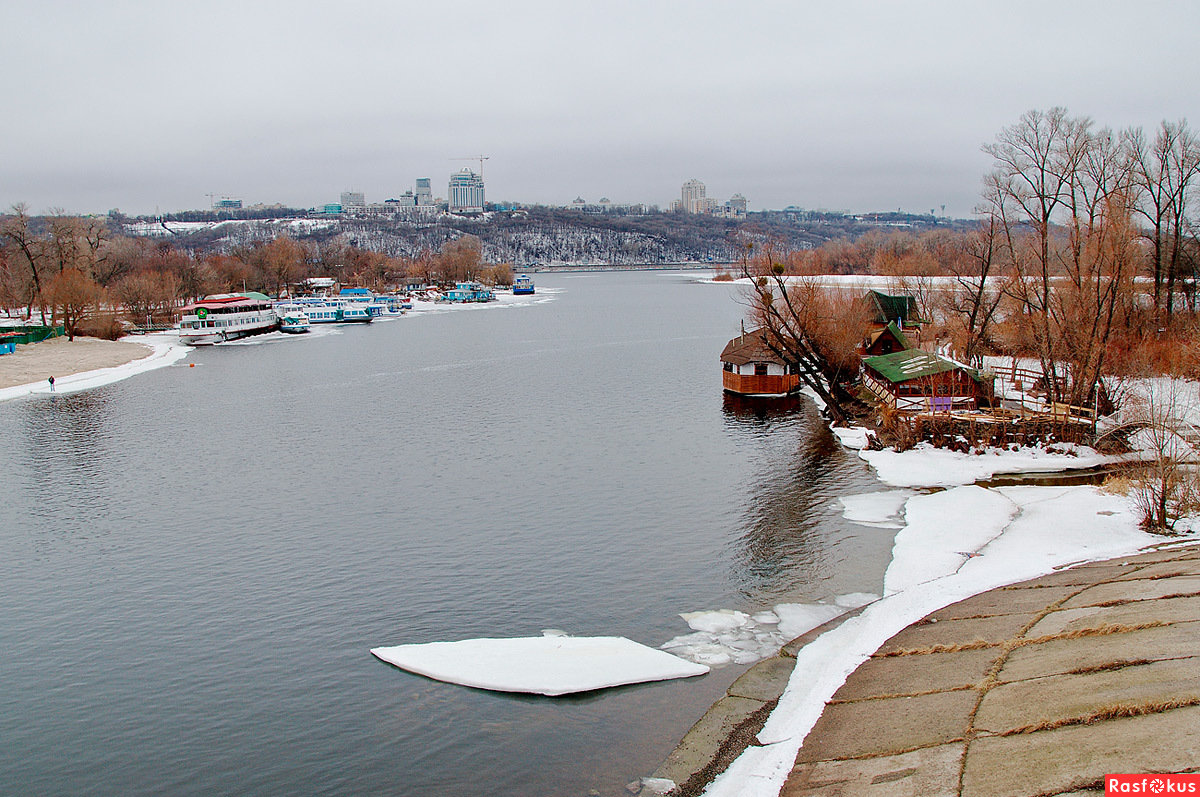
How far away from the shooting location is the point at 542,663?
14406 millimetres

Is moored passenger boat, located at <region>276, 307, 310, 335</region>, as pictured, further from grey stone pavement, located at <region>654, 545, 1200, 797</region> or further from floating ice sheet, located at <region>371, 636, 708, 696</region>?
grey stone pavement, located at <region>654, 545, 1200, 797</region>

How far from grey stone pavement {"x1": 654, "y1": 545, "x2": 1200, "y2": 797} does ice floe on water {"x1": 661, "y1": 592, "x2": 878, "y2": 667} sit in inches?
18.5

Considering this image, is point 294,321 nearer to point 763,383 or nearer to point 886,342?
point 763,383

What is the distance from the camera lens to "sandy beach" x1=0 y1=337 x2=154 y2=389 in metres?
52.3

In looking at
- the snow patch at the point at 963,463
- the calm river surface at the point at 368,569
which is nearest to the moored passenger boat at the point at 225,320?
the calm river surface at the point at 368,569

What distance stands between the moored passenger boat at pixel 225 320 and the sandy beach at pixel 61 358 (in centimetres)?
724

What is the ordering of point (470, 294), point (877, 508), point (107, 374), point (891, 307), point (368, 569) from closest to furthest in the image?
point (368, 569), point (877, 508), point (107, 374), point (891, 307), point (470, 294)

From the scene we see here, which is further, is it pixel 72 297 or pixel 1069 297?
pixel 72 297

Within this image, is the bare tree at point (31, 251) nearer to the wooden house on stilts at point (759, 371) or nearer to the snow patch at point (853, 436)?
the wooden house on stilts at point (759, 371)

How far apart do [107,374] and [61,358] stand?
8.85 m

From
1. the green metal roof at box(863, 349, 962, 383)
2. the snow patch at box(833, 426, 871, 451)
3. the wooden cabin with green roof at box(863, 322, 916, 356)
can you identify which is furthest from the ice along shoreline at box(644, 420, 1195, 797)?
the wooden cabin with green roof at box(863, 322, 916, 356)

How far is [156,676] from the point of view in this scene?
14484 mm

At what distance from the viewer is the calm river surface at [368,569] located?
12.2 metres

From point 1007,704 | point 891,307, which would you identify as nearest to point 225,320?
point 891,307
